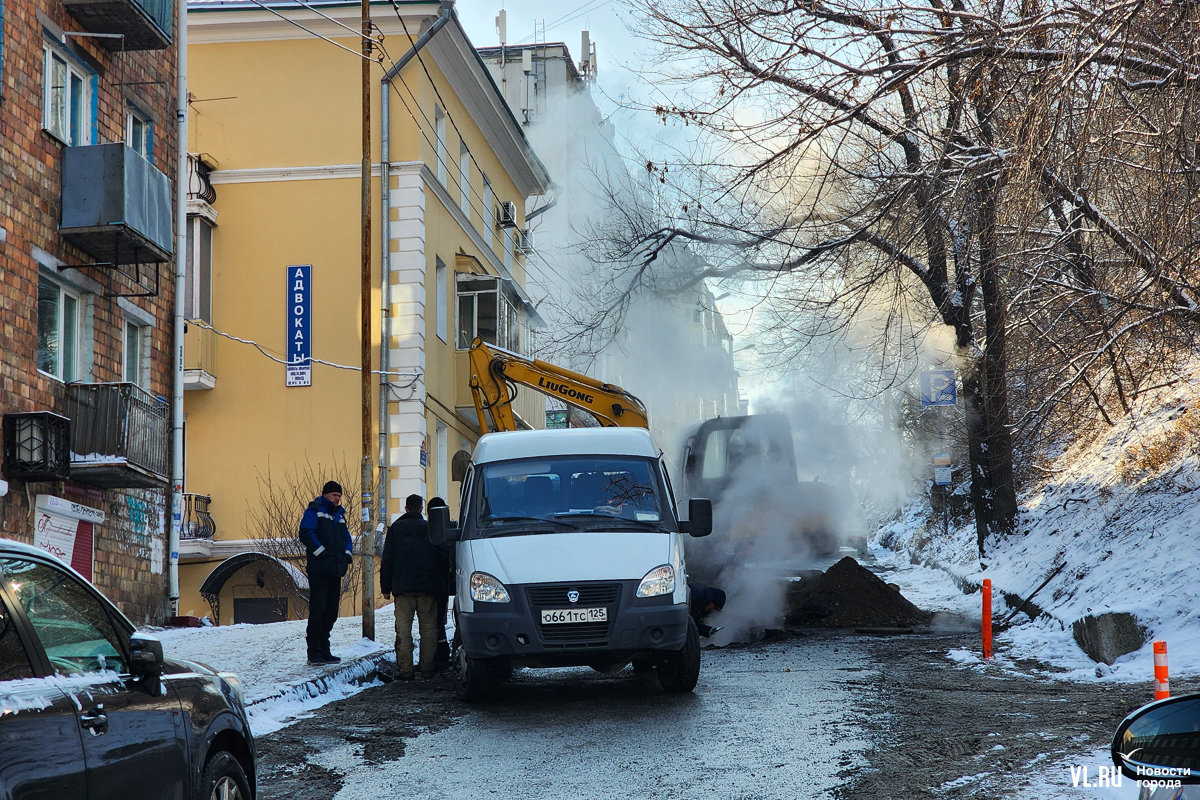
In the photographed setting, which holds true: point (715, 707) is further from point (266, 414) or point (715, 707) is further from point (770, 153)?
point (266, 414)

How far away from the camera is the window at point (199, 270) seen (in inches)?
994

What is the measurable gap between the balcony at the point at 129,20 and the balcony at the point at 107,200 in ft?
6.47

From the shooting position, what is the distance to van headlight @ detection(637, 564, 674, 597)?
9.64 metres

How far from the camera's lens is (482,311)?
3000cm

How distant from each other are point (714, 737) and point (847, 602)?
386 inches

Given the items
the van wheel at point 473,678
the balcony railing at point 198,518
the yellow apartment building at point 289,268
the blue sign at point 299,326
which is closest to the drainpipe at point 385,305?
the yellow apartment building at point 289,268

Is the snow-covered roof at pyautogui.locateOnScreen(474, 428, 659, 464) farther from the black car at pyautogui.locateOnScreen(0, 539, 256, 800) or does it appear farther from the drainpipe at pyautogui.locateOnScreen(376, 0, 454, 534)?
the drainpipe at pyautogui.locateOnScreen(376, 0, 454, 534)

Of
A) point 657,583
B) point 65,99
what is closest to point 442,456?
point 65,99

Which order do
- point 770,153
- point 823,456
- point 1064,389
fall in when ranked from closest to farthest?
point 770,153, point 1064,389, point 823,456

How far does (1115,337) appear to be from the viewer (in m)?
11.8

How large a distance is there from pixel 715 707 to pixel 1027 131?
4936mm

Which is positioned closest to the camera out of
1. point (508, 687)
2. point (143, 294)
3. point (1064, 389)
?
point (508, 687)

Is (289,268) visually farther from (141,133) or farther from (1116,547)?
(1116,547)

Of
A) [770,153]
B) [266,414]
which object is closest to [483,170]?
[266,414]
